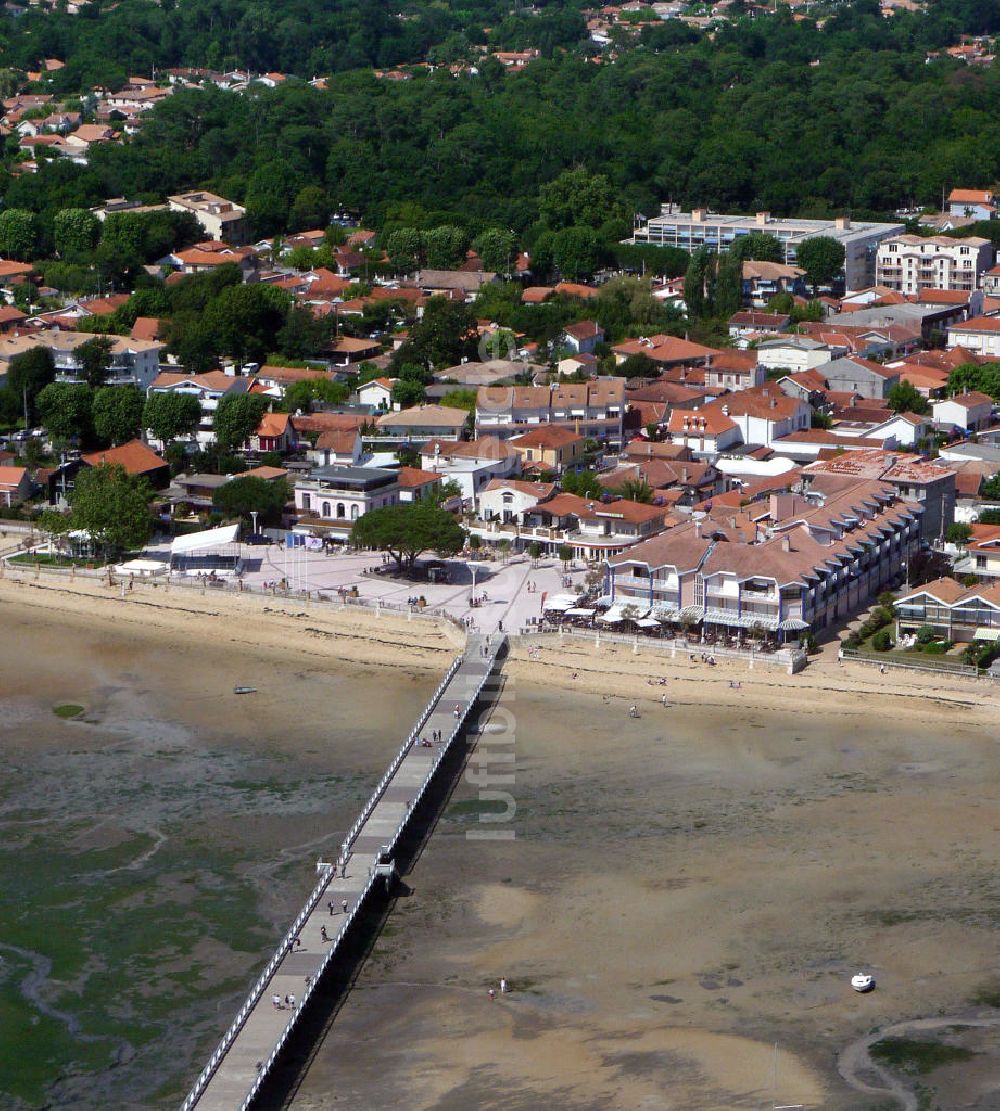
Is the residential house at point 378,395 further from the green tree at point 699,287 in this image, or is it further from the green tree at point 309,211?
the green tree at point 309,211

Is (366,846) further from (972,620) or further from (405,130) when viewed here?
(405,130)

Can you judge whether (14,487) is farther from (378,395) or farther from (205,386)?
(378,395)

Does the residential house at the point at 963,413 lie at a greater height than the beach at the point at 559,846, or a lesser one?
greater

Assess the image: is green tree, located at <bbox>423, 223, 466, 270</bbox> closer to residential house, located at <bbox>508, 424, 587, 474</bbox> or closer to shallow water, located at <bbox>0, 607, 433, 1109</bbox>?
residential house, located at <bbox>508, 424, 587, 474</bbox>

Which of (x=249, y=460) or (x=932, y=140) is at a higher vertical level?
(x=932, y=140)

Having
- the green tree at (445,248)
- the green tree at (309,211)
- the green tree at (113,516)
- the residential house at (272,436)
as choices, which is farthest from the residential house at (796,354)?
the green tree at (309,211)

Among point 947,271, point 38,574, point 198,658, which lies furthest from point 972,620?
point 947,271
